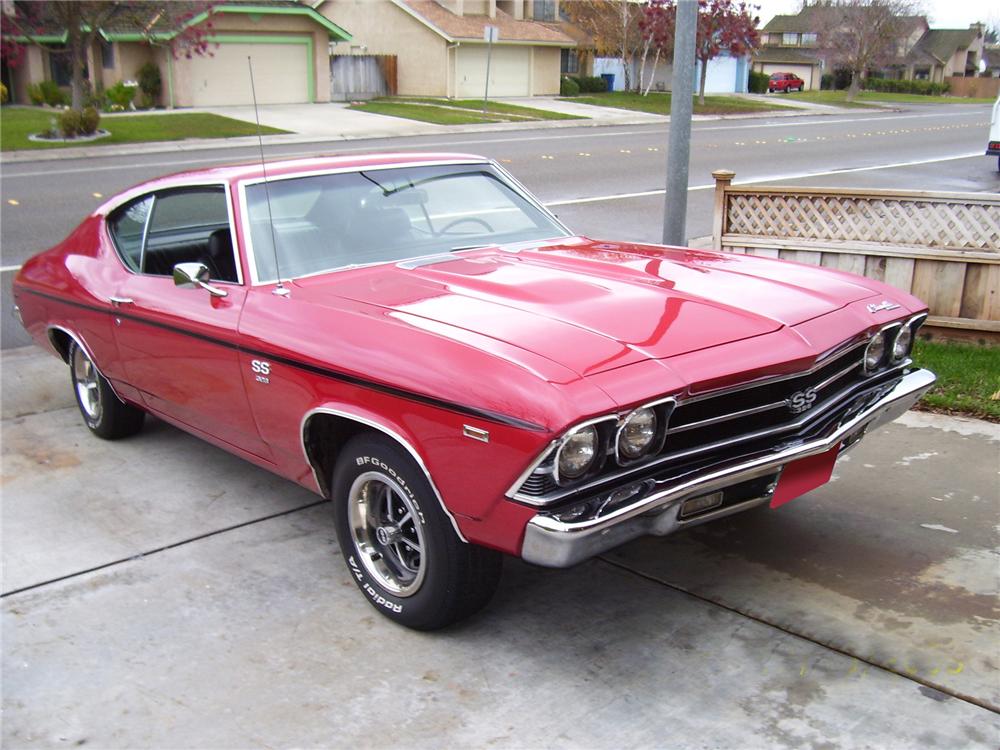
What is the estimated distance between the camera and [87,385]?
6.00m

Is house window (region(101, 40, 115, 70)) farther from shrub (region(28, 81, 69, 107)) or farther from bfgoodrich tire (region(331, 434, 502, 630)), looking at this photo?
bfgoodrich tire (region(331, 434, 502, 630))

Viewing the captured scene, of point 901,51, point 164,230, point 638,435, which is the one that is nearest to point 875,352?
point 638,435

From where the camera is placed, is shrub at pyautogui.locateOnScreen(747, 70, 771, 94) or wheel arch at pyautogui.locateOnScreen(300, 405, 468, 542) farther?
shrub at pyautogui.locateOnScreen(747, 70, 771, 94)

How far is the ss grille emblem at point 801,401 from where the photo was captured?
366 centimetres

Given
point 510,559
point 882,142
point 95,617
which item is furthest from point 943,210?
point 882,142

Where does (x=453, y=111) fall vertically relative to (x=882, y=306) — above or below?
below

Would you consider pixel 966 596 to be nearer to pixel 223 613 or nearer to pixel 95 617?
pixel 223 613

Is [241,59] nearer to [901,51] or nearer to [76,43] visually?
[76,43]

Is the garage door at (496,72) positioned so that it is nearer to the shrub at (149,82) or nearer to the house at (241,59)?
the house at (241,59)

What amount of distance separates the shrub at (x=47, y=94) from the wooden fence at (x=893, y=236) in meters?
33.1

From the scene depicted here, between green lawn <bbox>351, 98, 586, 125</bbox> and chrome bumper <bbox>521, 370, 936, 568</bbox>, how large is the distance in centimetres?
2797

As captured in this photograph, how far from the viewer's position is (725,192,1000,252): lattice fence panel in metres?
7.25

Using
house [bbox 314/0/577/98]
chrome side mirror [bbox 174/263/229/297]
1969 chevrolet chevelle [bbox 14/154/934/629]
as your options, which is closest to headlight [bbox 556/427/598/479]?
1969 chevrolet chevelle [bbox 14/154/934/629]

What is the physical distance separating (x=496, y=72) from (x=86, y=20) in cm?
2339
